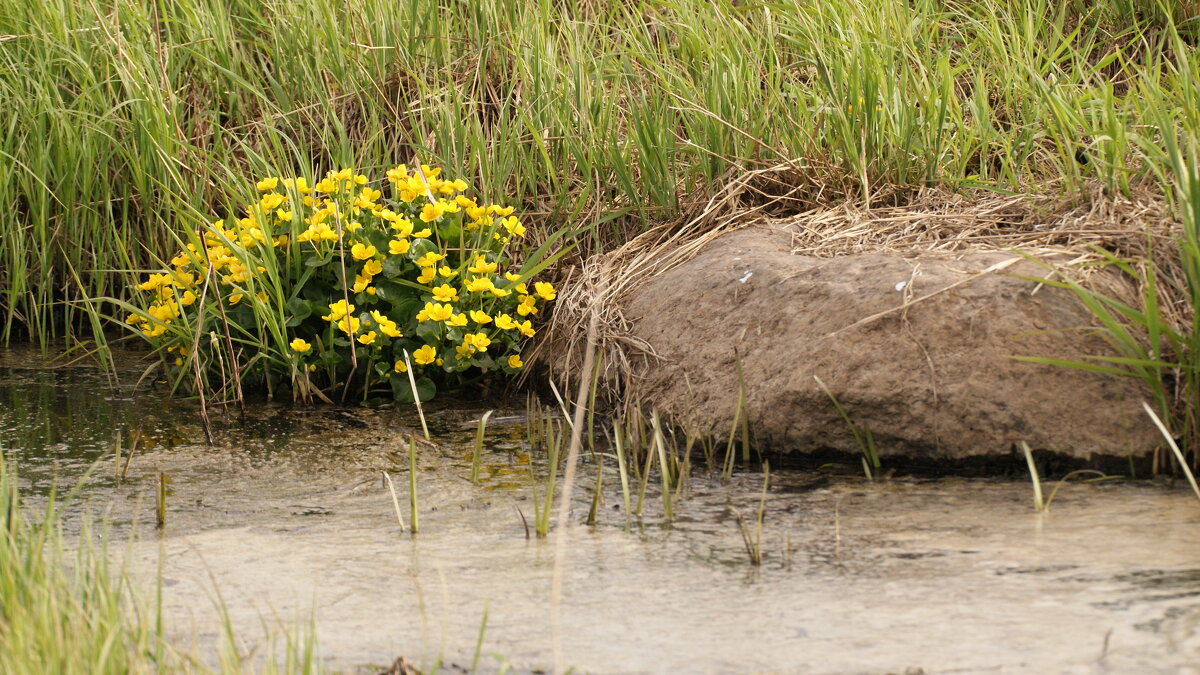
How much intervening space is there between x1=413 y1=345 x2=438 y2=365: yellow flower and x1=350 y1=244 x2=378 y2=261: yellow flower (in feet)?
1.14

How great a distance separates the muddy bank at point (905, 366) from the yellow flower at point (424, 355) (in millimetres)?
702

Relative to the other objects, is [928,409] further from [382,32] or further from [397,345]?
[382,32]

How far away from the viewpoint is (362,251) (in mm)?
4250

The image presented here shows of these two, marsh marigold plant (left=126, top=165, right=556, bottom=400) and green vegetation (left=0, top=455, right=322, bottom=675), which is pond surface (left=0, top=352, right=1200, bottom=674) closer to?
green vegetation (left=0, top=455, right=322, bottom=675)

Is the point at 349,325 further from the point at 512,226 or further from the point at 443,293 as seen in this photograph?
the point at 512,226

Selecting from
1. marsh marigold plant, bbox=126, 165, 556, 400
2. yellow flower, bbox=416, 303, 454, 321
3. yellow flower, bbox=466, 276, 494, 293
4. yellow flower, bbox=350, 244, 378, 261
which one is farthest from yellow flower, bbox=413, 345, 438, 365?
yellow flower, bbox=350, 244, 378, 261

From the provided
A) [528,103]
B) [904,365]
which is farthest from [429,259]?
[904,365]

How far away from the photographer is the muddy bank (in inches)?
130

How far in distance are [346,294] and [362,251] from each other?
0.15 meters

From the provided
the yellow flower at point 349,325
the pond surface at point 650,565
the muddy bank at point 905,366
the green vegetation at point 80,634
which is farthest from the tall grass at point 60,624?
the yellow flower at point 349,325

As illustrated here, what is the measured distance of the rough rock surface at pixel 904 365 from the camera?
330cm

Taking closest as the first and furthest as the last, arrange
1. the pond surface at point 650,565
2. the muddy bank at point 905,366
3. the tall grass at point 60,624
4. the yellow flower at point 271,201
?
the tall grass at point 60,624 < the pond surface at point 650,565 < the muddy bank at point 905,366 < the yellow flower at point 271,201

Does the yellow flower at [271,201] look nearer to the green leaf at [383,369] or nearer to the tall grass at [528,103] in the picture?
the tall grass at [528,103]

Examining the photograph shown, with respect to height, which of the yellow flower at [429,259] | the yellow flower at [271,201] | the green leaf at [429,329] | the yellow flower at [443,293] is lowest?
the green leaf at [429,329]
